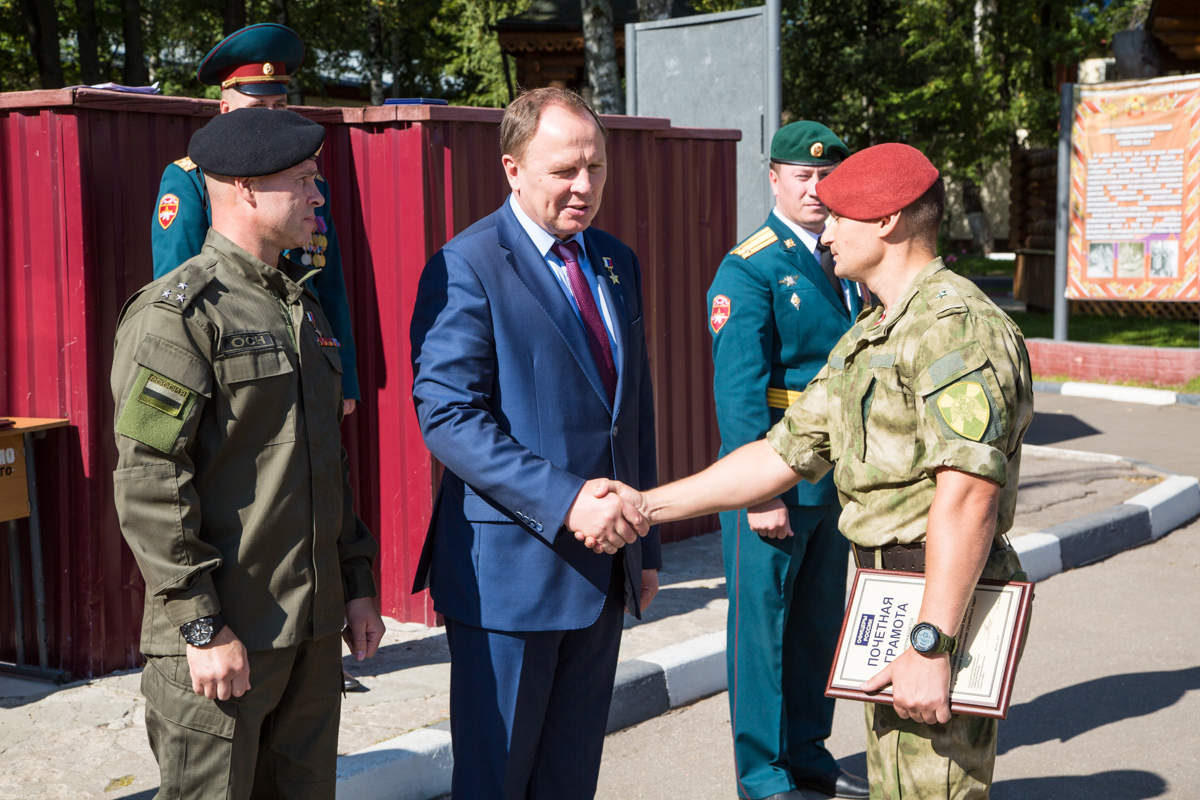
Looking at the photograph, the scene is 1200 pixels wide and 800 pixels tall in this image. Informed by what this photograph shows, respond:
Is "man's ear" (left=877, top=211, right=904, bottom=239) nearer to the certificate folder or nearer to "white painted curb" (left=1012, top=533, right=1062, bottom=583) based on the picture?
the certificate folder

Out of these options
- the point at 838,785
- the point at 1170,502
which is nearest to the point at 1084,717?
the point at 838,785

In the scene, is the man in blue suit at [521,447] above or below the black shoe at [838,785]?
above

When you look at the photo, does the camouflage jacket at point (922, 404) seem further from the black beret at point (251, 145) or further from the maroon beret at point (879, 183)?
the black beret at point (251, 145)

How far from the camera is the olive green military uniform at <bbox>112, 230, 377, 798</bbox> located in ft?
7.46

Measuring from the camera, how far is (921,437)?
95.1 inches

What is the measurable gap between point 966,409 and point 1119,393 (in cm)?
1073

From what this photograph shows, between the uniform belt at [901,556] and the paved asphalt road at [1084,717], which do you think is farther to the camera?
the paved asphalt road at [1084,717]

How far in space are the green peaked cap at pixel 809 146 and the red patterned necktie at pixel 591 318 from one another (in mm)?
1314

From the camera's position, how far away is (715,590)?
5789 millimetres

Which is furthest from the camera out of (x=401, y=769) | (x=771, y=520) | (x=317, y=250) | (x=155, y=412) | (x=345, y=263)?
(x=345, y=263)

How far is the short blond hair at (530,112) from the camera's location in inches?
107

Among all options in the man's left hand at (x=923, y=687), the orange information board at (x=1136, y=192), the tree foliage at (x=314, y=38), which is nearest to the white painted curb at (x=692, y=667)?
the man's left hand at (x=923, y=687)

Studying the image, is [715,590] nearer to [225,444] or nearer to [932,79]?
[225,444]

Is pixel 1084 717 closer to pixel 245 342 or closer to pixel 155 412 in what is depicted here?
pixel 245 342
